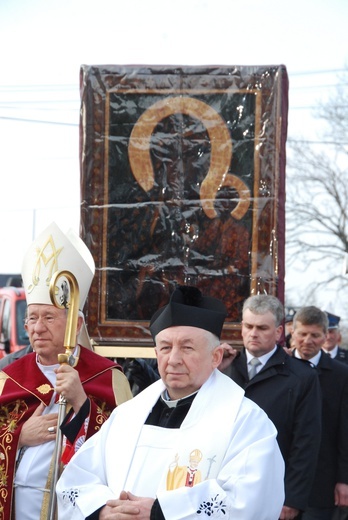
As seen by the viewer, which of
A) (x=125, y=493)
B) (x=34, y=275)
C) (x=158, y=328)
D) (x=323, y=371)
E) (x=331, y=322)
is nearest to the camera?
(x=125, y=493)

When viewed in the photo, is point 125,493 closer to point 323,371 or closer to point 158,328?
point 158,328

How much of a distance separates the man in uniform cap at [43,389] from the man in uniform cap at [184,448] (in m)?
0.60

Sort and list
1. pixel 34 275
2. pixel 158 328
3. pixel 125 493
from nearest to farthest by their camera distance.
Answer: pixel 125 493 < pixel 158 328 < pixel 34 275

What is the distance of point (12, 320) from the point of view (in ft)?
54.1

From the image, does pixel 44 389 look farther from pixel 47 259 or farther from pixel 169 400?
pixel 169 400

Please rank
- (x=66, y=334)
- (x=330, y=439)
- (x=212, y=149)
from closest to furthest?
(x=66, y=334), (x=330, y=439), (x=212, y=149)

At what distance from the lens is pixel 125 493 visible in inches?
173

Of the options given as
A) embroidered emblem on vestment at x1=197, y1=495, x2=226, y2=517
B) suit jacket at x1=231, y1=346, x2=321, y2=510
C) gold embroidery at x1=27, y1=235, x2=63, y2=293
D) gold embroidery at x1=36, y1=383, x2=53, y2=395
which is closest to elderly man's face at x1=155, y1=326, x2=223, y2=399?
embroidered emblem on vestment at x1=197, y1=495, x2=226, y2=517

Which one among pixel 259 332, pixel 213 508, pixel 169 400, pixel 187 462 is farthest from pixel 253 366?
pixel 213 508

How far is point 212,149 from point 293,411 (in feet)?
6.99

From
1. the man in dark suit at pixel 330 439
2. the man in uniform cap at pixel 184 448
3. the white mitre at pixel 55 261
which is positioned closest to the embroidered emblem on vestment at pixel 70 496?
the man in uniform cap at pixel 184 448

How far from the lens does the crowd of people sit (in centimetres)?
435

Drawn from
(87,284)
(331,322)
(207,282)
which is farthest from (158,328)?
(331,322)

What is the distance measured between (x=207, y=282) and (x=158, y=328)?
2852 mm
